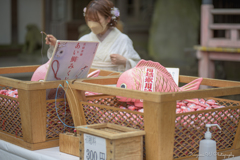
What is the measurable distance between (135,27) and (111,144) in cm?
956

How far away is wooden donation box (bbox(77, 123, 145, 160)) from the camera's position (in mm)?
1073

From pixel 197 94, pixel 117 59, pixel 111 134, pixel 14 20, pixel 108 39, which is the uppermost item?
pixel 14 20

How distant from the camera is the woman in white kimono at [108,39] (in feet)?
7.29

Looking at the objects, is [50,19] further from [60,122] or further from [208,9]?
[60,122]

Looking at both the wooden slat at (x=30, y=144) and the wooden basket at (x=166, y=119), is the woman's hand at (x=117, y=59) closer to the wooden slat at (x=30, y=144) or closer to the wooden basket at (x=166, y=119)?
the wooden basket at (x=166, y=119)

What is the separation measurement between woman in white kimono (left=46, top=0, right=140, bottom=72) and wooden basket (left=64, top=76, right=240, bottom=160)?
0.85 metres

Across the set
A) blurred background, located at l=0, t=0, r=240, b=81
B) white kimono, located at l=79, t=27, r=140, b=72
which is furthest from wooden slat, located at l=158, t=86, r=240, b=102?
blurred background, located at l=0, t=0, r=240, b=81

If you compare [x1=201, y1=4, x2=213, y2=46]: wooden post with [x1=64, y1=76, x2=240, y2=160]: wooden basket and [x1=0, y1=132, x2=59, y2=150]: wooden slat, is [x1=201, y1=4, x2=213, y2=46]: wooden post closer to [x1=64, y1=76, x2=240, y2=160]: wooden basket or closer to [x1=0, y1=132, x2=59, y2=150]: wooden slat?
[x1=64, y1=76, x2=240, y2=160]: wooden basket

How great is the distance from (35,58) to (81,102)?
9.06 m

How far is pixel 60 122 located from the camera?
1.47 meters

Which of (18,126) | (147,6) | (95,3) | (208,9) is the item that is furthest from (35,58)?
(18,126)

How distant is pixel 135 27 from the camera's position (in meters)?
10.4

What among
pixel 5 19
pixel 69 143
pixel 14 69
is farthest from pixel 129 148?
pixel 5 19

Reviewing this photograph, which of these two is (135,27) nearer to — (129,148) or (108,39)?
(108,39)
